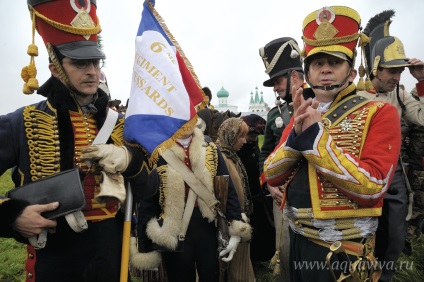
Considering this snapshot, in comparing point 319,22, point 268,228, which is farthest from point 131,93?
point 268,228

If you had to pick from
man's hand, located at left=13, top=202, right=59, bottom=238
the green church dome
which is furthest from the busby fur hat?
the green church dome

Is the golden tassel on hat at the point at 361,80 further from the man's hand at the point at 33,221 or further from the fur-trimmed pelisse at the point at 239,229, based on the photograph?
the man's hand at the point at 33,221

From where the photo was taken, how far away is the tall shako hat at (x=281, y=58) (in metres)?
4.13

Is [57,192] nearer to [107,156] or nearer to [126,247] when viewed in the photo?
[107,156]

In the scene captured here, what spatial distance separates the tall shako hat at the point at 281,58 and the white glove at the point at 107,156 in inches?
102

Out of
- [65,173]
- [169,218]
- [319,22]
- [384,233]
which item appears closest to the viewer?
[65,173]

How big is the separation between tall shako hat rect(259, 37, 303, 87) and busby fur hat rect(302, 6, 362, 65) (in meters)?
1.67

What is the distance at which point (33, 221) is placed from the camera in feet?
6.24

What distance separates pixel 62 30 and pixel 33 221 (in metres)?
1.17

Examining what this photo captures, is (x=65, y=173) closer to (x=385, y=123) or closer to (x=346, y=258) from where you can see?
(x=346, y=258)

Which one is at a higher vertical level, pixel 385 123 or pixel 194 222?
pixel 385 123

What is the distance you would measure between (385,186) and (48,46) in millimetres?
2261

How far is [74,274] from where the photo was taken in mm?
2098

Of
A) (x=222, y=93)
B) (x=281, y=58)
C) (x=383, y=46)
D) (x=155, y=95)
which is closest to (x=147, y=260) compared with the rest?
(x=155, y=95)
